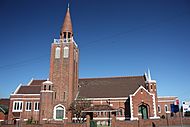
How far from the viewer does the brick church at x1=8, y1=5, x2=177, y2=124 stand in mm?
41531

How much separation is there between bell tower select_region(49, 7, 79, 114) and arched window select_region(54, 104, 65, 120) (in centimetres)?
50

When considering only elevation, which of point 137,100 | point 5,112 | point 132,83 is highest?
point 132,83

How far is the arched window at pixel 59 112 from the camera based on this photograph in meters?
42.8

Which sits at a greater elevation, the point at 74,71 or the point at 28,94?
the point at 74,71

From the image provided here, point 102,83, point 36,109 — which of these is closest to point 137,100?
point 102,83

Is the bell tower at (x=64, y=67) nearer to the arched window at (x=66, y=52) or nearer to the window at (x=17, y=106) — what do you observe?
the arched window at (x=66, y=52)

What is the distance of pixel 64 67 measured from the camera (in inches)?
1802

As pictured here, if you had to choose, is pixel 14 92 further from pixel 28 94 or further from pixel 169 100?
pixel 169 100

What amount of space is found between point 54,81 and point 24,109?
1040 cm

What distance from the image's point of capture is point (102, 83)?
5150 cm

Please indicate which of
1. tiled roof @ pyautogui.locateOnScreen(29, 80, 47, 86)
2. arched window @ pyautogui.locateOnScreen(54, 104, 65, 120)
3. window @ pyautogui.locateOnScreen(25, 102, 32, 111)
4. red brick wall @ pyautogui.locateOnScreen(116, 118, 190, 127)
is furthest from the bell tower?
red brick wall @ pyautogui.locateOnScreen(116, 118, 190, 127)

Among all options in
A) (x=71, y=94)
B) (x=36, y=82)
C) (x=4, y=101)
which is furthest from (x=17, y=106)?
(x=4, y=101)

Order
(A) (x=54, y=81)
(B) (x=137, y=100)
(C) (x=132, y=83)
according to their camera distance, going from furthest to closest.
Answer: (C) (x=132, y=83), (A) (x=54, y=81), (B) (x=137, y=100)

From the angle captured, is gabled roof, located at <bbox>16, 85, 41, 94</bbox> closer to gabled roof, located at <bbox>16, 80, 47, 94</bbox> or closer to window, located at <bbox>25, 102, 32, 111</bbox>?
gabled roof, located at <bbox>16, 80, 47, 94</bbox>
